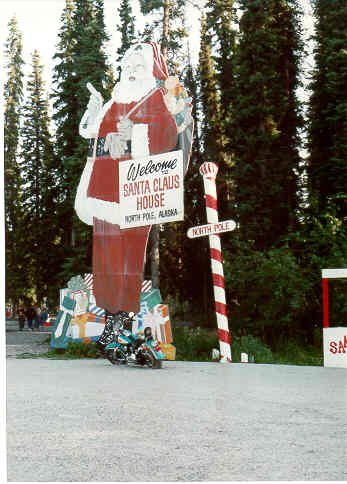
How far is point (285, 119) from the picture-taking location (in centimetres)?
1841

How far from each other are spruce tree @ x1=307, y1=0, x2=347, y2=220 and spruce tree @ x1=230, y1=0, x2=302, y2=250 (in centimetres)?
101

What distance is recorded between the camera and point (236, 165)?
1852 centimetres

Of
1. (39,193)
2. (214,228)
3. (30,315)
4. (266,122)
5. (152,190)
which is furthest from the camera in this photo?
(30,315)

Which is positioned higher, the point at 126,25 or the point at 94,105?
the point at 126,25

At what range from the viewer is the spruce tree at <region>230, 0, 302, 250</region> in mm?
17891

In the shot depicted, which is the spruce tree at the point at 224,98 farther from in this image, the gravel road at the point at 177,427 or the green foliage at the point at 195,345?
the gravel road at the point at 177,427

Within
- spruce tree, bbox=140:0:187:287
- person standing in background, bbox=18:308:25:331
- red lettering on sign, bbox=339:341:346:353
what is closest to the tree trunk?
spruce tree, bbox=140:0:187:287

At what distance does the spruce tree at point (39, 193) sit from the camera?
1167cm

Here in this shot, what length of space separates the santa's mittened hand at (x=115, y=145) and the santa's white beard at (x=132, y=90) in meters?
0.67

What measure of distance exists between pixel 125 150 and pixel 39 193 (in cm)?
336

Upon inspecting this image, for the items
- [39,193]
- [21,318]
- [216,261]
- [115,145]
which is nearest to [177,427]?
[216,261]

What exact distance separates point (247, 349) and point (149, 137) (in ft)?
13.9

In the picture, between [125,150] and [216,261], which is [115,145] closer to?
[125,150]

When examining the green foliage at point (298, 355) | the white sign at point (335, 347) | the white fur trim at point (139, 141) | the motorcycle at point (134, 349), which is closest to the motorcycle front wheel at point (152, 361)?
the motorcycle at point (134, 349)
